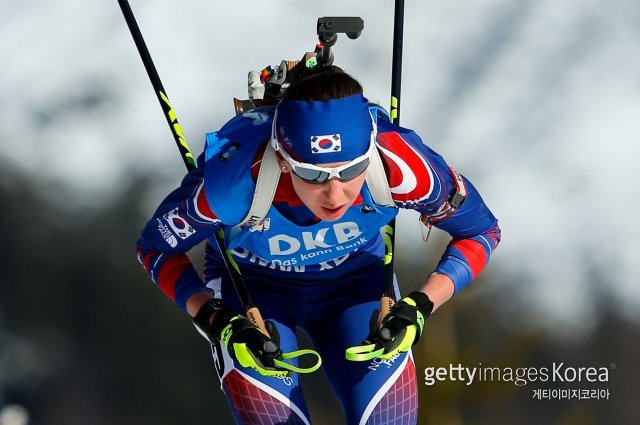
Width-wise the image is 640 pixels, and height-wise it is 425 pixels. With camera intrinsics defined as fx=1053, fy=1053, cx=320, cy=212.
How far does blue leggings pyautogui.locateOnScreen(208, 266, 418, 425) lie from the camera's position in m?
2.17

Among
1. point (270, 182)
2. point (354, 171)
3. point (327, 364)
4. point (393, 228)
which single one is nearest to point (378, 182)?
point (354, 171)

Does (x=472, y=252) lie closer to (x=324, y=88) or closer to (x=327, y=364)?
(x=327, y=364)

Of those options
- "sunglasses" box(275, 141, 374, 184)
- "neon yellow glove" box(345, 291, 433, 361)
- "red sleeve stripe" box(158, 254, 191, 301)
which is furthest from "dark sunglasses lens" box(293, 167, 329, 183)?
"red sleeve stripe" box(158, 254, 191, 301)

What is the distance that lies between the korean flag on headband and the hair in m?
0.08

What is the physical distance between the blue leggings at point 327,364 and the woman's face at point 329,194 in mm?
369

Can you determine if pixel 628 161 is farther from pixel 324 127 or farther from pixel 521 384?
pixel 324 127

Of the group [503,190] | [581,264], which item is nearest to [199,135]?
[503,190]

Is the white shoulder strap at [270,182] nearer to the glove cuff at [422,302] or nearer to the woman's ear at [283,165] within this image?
the woman's ear at [283,165]

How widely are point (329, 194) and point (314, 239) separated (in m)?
0.28

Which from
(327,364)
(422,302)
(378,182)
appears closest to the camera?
(378,182)

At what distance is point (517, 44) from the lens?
4227 mm

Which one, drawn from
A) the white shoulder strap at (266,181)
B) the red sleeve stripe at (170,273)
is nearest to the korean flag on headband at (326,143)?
the white shoulder strap at (266,181)

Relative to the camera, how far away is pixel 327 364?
7.56 ft

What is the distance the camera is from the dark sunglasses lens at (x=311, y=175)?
1946 mm
